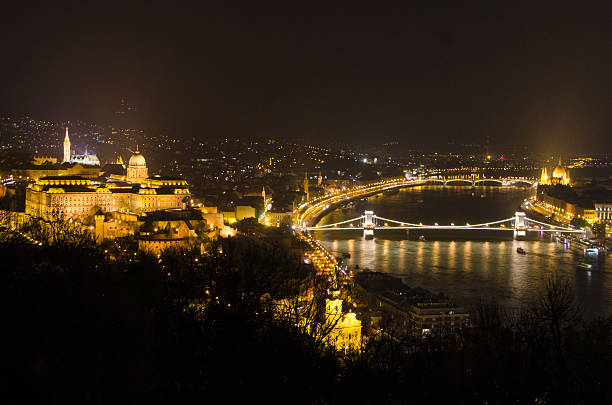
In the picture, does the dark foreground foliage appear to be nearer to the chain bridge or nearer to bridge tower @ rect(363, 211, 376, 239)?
bridge tower @ rect(363, 211, 376, 239)

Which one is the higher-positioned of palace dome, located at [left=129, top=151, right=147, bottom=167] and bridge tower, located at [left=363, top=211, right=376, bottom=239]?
palace dome, located at [left=129, top=151, right=147, bottom=167]

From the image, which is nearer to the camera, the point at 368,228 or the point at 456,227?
the point at 456,227

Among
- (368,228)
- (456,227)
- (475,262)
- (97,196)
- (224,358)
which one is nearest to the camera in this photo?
(224,358)

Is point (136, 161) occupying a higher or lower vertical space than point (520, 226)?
higher

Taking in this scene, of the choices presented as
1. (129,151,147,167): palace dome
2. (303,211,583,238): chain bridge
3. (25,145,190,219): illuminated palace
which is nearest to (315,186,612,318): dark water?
(303,211,583,238): chain bridge

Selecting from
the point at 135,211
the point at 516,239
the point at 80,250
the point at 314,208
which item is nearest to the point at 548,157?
the point at 314,208

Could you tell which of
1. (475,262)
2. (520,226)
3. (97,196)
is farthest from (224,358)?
(520,226)

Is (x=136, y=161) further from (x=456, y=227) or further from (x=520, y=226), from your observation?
(x=520, y=226)
